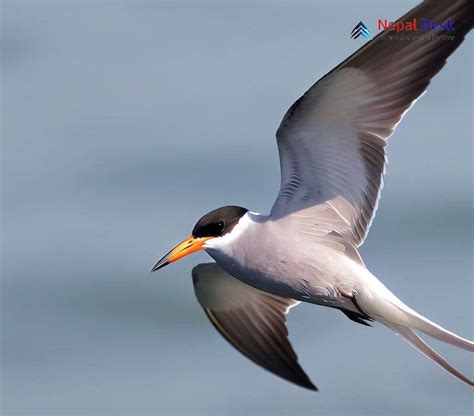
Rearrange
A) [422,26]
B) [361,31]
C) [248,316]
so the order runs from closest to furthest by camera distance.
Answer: [422,26] < [248,316] < [361,31]

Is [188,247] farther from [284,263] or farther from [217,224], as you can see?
[284,263]

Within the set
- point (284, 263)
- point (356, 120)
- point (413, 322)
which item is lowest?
point (413, 322)

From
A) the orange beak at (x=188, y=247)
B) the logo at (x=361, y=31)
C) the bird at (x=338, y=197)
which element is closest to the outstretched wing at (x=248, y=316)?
the bird at (x=338, y=197)

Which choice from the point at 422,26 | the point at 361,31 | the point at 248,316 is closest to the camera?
the point at 422,26

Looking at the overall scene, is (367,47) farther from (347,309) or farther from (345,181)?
(347,309)

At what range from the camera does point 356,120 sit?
7.68m

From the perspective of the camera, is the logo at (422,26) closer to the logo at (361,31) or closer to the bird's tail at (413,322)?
the bird's tail at (413,322)

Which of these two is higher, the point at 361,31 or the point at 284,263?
the point at 361,31

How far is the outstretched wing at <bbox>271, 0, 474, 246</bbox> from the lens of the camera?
24.1 ft

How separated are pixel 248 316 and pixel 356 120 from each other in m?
1.94

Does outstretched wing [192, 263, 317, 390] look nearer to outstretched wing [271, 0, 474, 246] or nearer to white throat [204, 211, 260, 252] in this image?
white throat [204, 211, 260, 252]

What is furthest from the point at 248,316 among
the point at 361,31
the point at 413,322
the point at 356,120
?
the point at 361,31

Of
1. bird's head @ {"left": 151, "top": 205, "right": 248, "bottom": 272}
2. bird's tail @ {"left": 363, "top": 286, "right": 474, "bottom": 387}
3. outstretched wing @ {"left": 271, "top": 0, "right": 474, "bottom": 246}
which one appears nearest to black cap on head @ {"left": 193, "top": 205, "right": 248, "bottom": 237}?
bird's head @ {"left": 151, "top": 205, "right": 248, "bottom": 272}

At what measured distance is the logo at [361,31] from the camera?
45.2 feet
